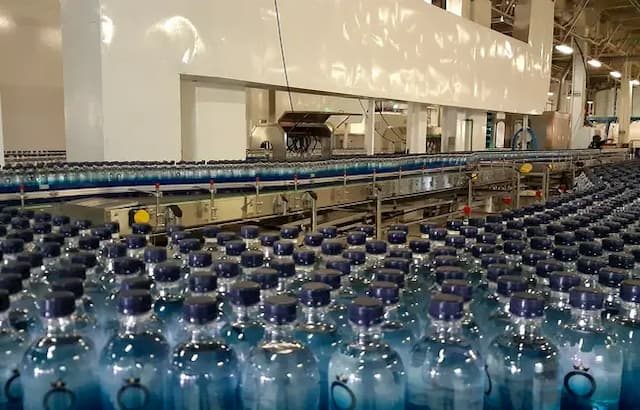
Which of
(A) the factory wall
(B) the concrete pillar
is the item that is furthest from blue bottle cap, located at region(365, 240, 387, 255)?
(B) the concrete pillar

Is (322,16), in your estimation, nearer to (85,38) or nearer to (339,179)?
(339,179)

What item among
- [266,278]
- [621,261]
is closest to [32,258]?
[266,278]

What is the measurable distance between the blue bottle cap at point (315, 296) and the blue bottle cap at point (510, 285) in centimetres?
25

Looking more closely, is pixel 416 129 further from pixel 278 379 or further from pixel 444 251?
pixel 278 379

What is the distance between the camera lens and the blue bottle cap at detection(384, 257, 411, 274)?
2.91 feet

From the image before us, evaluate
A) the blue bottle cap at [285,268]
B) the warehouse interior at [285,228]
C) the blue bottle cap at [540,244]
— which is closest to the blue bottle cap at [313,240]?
the warehouse interior at [285,228]

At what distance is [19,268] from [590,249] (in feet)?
3.15

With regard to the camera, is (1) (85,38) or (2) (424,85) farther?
(2) (424,85)

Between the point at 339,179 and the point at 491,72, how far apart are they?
404cm

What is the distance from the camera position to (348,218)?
3502 mm

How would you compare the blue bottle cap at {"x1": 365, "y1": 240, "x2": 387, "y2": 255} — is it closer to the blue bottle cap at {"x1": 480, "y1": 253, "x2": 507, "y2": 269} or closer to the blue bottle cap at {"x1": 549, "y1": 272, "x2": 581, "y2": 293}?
the blue bottle cap at {"x1": 480, "y1": 253, "x2": 507, "y2": 269}

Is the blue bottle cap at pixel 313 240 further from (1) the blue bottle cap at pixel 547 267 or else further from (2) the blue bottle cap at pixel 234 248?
(1) the blue bottle cap at pixel 547 267

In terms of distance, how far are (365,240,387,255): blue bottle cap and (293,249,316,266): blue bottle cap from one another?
13 centimetres

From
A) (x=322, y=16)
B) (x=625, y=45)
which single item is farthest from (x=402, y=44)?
(x=625, y=45)
